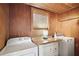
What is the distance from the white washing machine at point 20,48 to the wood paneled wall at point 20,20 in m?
0.08

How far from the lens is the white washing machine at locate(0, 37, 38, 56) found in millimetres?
1358

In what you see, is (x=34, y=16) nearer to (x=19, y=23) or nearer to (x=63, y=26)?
(x=19, y=23)

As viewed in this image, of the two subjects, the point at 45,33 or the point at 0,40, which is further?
the point at 45,33

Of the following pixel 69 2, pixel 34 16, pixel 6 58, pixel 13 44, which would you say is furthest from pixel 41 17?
pixel 6 58

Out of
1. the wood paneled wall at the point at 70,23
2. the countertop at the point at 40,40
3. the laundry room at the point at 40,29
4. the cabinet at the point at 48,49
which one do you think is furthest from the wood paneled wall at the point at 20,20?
the wood paneled wall at the point at 70,23

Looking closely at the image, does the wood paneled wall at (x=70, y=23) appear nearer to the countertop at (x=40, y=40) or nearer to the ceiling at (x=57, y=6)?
the ceiling at (x=57, y=6)

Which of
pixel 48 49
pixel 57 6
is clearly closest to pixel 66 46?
pixel 48 49

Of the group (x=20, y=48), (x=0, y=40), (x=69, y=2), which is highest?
(x=69, y=2)

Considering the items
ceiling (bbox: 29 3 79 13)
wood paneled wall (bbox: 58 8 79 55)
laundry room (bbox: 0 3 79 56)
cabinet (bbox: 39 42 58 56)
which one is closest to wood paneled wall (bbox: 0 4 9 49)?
laundry room (bbox: 0 3 79 56)

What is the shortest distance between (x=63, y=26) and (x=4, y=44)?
83cm

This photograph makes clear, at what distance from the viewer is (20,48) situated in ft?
4.54

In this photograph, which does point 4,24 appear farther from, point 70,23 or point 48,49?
point 70,23

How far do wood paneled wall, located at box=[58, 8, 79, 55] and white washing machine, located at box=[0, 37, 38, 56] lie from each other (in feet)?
1.54

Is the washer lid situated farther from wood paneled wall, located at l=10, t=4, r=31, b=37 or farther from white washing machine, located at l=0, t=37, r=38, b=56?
wood paneled wall, located at l=10, t=4, r=31, b=37
